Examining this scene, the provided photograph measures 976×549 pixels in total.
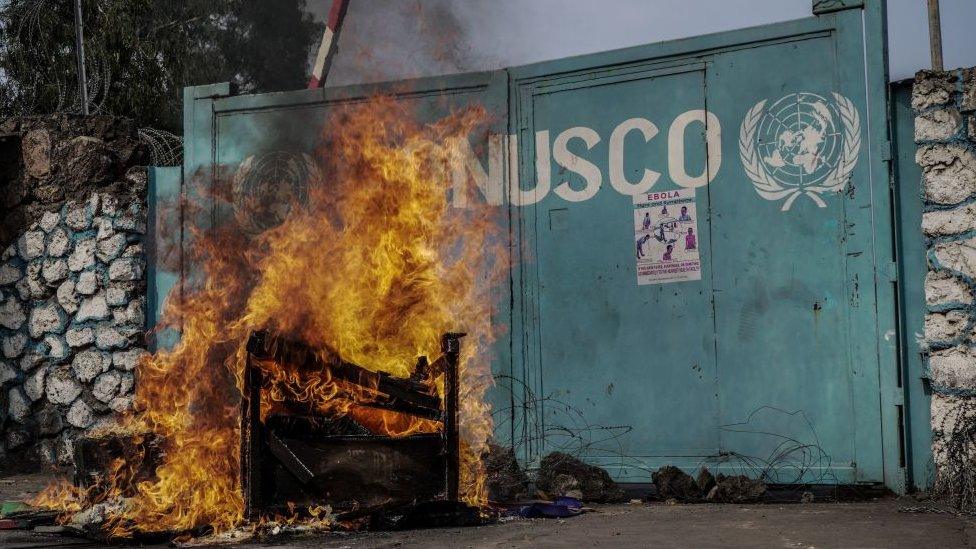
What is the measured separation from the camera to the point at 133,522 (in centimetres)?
580

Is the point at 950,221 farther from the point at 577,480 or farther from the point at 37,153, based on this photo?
the point at 37,153

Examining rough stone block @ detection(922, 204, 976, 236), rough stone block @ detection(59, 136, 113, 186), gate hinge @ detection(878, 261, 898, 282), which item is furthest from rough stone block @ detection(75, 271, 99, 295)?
rough stone block @ detection(922, 204, 976, 236)

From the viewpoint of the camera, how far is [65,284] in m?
9.87

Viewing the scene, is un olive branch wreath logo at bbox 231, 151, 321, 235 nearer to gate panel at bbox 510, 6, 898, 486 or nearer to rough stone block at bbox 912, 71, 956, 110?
gate panel at bbox 510, 6, 898, 486

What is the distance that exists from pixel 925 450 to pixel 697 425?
1.67 metres

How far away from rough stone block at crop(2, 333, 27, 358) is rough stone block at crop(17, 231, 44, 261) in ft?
2.70

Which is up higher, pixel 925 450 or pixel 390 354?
pixel 390 354

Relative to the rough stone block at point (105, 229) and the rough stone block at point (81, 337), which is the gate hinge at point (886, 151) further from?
the rough stone block at point (81, 337)

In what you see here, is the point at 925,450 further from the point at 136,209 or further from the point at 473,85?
the point at 136,209

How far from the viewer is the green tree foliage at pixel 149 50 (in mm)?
21375

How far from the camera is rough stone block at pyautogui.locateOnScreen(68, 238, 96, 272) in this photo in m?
9.85

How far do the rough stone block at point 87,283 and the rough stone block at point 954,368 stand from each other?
7852 millimetres

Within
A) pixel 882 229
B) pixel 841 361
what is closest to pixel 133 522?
pixel 841 361

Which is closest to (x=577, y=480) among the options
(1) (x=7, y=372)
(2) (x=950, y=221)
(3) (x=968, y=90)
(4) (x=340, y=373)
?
(4) (x=340, y=373)
